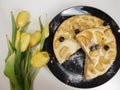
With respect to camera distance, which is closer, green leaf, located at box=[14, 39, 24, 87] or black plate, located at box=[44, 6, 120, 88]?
green leaf, located at box=[14, 39, 24, 87]

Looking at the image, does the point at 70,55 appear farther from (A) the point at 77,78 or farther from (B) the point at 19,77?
(B) the point at 19,77

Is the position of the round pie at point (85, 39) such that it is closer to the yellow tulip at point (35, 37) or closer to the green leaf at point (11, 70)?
the yellow tulip at point (35, 37)

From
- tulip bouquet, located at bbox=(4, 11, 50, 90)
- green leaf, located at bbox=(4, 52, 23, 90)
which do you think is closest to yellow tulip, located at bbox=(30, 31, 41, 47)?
tulip bouquet, located at bbox=(4, 11, 50, 90)

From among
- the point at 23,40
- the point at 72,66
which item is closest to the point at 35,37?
the point at 23,40

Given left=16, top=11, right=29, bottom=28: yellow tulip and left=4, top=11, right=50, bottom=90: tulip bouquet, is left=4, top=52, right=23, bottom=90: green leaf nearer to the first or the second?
left=4, top=11, right=50, bottom=90: tulip bouquet

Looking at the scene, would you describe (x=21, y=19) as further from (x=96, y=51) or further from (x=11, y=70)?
(x=96, y=51)

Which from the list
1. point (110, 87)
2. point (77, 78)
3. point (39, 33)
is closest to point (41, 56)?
point (39, 33)

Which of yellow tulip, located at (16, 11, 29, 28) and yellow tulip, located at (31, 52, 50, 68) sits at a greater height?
yellow tulip, located at (16, 11, 29, 28)

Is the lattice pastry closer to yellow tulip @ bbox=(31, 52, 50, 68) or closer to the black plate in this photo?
the black plate
